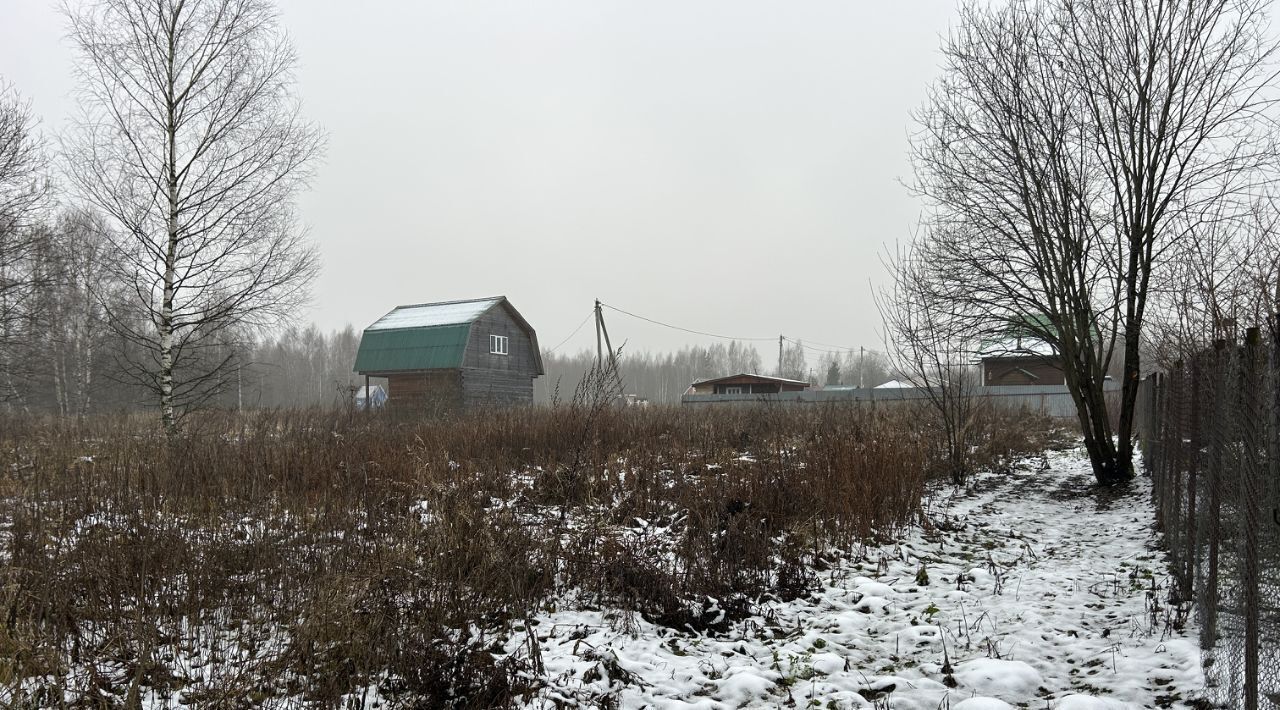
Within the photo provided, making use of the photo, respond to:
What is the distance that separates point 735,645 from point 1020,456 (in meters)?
10.0

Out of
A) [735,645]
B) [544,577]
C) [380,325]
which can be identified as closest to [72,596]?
[544,577]

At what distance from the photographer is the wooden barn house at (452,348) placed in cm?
2594

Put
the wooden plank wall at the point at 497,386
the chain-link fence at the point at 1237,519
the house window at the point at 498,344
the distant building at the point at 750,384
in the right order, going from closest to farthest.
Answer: the chain-link fence at the point at 1237,519, the wooden plank wall at the point at 497,386, the house window at the point at 498,344, the distant building at the point at 750,384

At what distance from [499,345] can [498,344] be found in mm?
106

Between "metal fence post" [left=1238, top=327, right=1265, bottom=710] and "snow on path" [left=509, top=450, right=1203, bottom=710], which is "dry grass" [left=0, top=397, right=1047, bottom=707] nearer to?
"snow on path" [left=509, top=450, right=1203, bottom=710]

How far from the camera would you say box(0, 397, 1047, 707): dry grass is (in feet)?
10.7

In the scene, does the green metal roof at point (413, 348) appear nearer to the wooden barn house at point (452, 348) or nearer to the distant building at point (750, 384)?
the wooden barn house at point (452, 348)

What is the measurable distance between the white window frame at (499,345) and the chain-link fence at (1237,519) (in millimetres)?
25723

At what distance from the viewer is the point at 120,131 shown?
10.6 meters

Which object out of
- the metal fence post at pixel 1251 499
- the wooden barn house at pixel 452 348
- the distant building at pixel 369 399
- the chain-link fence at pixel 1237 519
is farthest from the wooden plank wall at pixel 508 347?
the metal fence post at pixel 1251 499

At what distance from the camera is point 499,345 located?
94.7ft

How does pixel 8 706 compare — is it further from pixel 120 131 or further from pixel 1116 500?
pixel 120 131

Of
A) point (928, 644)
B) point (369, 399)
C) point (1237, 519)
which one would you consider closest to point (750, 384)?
point (369, 399)

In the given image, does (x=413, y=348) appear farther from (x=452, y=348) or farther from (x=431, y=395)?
(x=431, y=395)
